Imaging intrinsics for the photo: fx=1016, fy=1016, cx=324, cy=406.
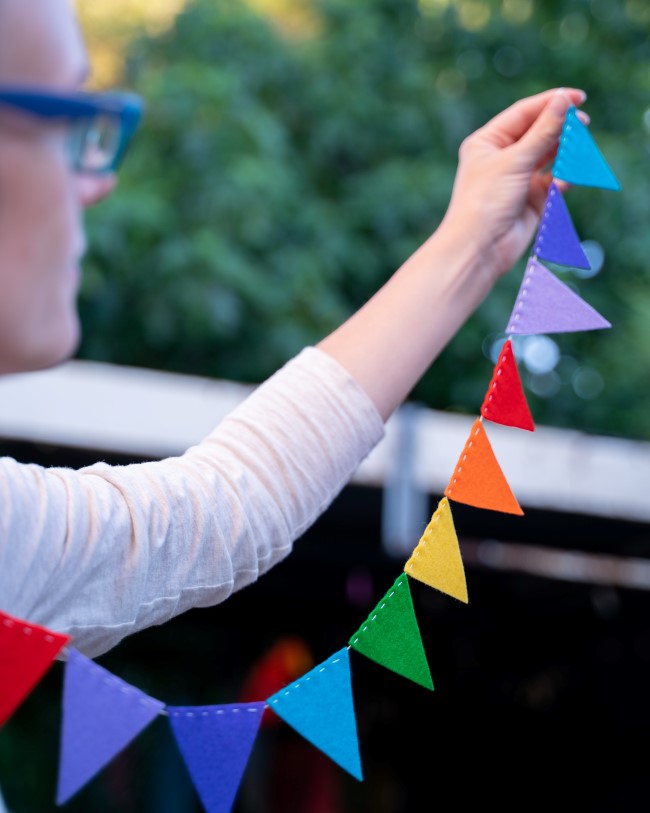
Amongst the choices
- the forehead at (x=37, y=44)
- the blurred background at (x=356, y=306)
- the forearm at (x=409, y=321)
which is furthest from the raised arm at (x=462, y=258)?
the blurred background at (x=356, y=306)

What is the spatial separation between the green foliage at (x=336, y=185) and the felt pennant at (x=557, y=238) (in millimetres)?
5101

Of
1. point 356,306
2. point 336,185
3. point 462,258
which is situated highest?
point 462,258

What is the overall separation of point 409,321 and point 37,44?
0.37 metres

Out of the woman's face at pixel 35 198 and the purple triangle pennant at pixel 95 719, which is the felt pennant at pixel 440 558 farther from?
the woman's face at pixel 35 198

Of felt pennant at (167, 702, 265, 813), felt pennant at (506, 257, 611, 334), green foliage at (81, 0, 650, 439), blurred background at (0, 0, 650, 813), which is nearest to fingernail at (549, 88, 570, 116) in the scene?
felt pennant at (506, 257, 611, 334)

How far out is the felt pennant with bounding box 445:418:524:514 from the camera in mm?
874

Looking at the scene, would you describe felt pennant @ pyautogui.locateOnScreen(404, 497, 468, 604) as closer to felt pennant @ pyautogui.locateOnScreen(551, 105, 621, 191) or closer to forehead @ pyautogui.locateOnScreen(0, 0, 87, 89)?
felt pennant @ pyautogui.locateOnScreen(551, 105, 621, 191)

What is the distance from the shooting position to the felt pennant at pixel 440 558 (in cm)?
84

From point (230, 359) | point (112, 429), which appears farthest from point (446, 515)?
point (230, 359)

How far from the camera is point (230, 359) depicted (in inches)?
263

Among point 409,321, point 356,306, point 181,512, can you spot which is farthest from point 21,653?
point 356,306

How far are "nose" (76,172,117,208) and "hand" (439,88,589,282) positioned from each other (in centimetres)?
34

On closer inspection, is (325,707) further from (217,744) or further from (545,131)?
(545,131)

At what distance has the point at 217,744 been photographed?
0.82 metres
